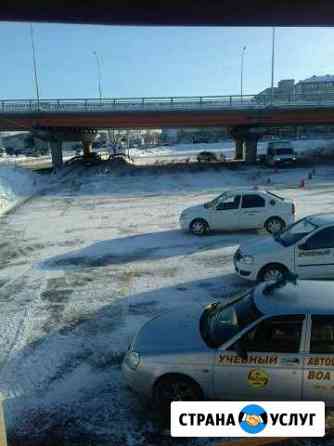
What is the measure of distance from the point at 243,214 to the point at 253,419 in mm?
10054

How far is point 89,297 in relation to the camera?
918 cm

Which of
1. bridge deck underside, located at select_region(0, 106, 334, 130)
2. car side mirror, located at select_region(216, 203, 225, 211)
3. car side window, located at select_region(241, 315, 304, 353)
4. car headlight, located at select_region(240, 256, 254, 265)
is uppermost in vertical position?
bridge deck underside, located at select_region(0, 106, 334, 130)

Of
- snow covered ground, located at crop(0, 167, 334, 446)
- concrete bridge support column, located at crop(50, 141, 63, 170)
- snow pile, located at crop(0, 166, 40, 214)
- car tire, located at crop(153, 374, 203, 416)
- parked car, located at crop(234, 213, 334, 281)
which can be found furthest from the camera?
concrete bridge support column, located at crop(50, 141, 63, 170)

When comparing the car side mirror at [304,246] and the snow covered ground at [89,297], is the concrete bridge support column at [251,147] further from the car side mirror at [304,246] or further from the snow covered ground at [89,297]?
the car side mirror at [304,246]

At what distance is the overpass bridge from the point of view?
41.2m

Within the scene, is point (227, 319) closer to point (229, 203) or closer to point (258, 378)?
point (258, 378)

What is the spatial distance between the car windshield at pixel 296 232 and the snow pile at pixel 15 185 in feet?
54.4

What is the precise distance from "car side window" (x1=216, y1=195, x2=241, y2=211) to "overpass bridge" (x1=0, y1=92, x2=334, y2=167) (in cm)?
2898

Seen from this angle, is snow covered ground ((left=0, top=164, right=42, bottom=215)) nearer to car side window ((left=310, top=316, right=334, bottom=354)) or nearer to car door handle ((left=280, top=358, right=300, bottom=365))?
car door handle ((left=280, top=358, right=300, bottom=365))

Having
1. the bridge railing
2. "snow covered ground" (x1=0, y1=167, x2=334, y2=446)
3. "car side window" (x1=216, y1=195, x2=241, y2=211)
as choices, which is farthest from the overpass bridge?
"car side window" (x1=216, y1=195, x2=241, y2=211)

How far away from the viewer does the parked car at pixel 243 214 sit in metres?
14.0

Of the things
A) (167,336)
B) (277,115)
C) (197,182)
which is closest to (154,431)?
(167,336)

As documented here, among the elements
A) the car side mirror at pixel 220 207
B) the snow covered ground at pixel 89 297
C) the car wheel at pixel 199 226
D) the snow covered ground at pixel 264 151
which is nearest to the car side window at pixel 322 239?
the snow covered ground at pixel 89 297

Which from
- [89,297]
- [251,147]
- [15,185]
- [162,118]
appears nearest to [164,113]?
[162,118]
